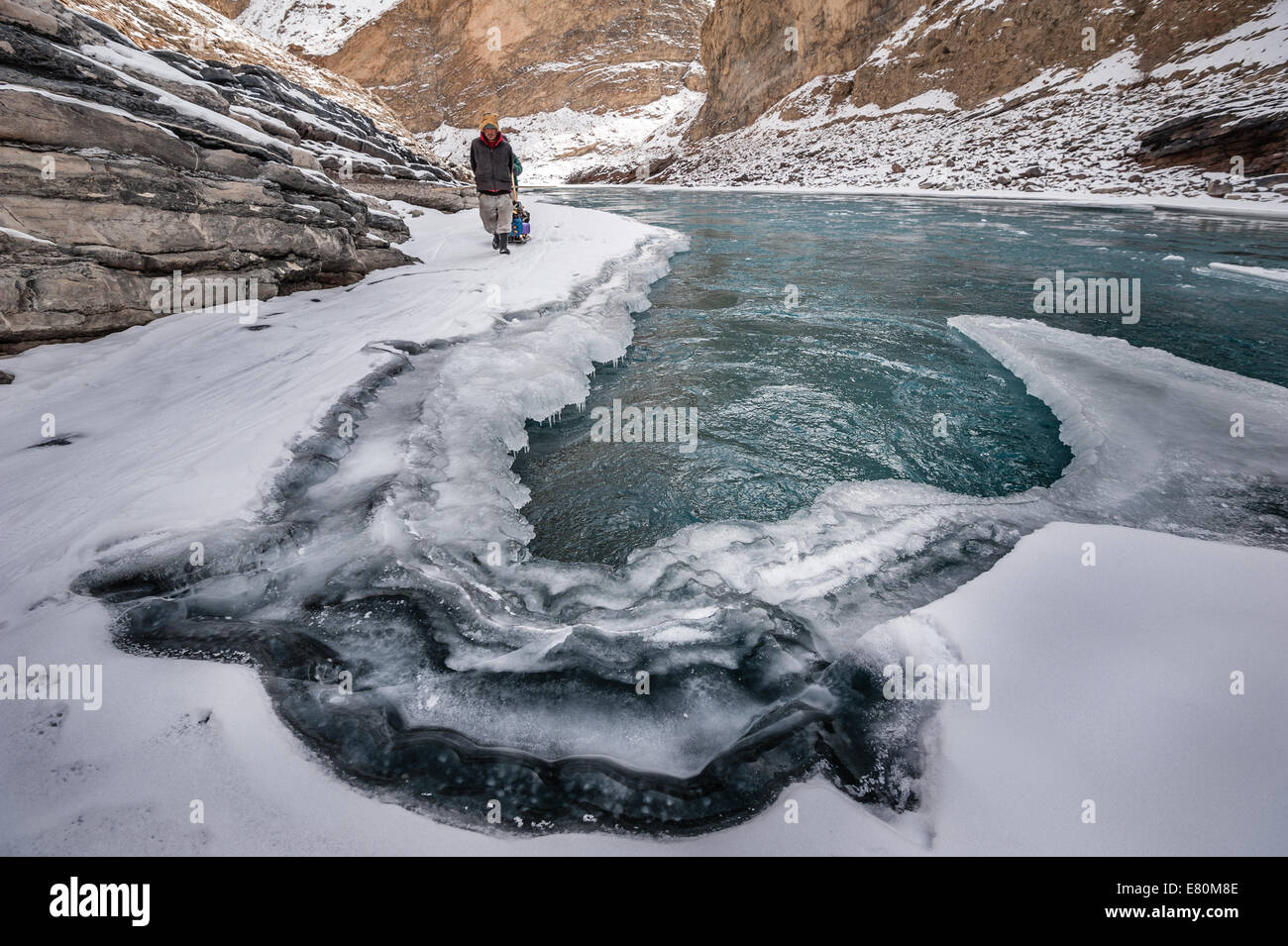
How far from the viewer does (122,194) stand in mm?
4074

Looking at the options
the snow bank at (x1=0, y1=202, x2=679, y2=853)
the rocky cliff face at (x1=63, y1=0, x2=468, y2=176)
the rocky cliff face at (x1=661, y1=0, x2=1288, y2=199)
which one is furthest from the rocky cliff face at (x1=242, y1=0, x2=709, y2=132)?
the snow bank at (x1=0, y1=202, x2=679, y2=853)

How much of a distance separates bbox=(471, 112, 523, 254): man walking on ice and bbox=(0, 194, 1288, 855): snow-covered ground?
5070mm

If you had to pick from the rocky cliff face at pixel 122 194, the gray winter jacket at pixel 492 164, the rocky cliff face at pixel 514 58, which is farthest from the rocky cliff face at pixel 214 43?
the rocky cliff face at pixel 514 58

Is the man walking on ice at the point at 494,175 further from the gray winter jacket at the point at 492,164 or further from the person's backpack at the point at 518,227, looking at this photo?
the person's backpack at the point at 518,227

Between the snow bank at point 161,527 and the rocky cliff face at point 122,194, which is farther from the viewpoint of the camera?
the rocky cliff face at point 122,194

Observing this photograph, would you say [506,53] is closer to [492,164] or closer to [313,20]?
[313,20]

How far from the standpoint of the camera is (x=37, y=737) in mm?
1439

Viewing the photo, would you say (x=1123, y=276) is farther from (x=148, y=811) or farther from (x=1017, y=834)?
(x=148, y=811)

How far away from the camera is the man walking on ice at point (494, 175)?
7172 mm

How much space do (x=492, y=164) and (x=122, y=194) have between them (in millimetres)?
4231

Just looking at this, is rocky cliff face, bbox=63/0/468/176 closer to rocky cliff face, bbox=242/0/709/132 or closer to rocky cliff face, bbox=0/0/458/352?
rocky cliff face, bbox=0/0/458/352

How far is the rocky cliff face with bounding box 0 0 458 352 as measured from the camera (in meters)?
3.70
